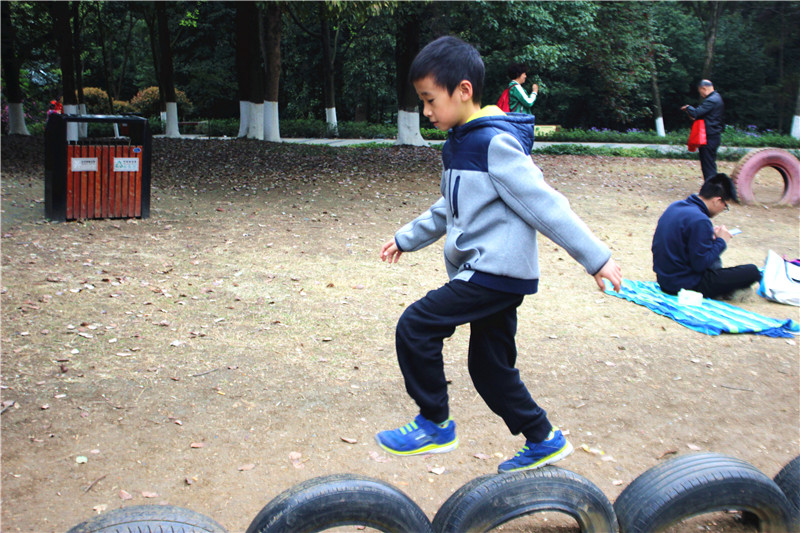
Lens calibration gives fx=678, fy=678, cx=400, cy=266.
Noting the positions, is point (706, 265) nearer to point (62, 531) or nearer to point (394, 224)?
point (394, 224)

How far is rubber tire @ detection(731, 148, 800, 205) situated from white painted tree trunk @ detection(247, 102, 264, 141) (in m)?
14.4

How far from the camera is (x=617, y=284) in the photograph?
266 centimetres

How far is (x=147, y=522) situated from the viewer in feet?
8.46

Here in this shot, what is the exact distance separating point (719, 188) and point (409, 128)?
14255 millimetres

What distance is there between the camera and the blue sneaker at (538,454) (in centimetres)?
314

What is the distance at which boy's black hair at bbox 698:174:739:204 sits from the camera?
731cm

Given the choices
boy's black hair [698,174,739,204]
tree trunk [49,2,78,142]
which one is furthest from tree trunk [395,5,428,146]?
tree trunk [49,2,78,142]

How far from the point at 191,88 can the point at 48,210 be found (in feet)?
106

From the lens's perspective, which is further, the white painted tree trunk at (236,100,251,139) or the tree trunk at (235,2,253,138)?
the white painted tree trunk at (236,100,251,139)

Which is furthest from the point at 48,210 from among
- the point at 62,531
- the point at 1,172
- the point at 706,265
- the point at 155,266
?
the point at 706,265

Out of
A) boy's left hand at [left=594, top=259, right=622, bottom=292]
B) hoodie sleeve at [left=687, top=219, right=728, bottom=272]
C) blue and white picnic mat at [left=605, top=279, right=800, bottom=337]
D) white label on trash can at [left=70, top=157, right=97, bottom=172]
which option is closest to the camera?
boy's left hand at [left=594, top=259, right=622, bottom=292]

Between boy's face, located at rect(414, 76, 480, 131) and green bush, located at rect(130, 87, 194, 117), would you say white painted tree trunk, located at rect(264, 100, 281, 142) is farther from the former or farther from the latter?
green bush, located at rect(130, 87, 194, 117)

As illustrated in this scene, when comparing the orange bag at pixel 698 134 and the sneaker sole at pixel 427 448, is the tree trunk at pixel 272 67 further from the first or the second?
the sneaker sole at pixel 427 448

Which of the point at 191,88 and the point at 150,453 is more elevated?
the point at 191,88
